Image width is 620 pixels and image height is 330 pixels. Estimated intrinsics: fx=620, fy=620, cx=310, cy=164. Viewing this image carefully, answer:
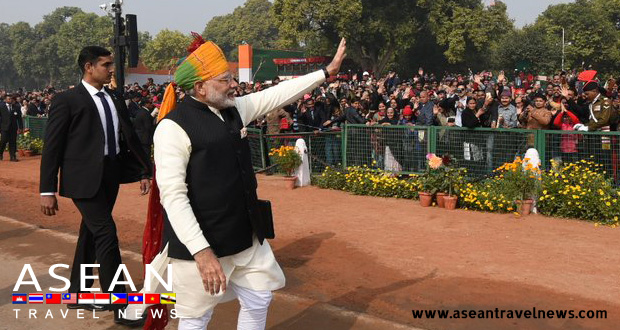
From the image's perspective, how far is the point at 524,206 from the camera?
8.88 meters

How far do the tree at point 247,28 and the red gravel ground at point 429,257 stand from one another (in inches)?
3837

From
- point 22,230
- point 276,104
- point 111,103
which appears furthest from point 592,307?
point 22,230

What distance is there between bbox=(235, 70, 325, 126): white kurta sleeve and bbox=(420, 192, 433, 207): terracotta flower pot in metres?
6.46

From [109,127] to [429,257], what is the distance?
3.67 meters

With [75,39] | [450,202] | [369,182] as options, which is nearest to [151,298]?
[450,202]

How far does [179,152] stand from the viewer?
3.07 metres

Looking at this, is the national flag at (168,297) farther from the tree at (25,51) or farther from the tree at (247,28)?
the tree at (25,51)

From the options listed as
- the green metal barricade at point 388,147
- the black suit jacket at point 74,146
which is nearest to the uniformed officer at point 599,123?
the green metal barricade at point 388,147

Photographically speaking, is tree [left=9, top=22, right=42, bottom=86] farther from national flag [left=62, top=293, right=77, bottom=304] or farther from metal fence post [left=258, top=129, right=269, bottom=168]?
national flag [left=62, top=293, right=77, bottom=304]

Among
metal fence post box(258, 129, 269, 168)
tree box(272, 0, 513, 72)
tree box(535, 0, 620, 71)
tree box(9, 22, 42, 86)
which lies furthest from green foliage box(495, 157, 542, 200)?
tree box(9, 22, 42, 86)

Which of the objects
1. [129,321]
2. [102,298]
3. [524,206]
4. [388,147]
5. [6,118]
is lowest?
[129,321]

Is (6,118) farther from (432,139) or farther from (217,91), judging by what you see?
(217,91)

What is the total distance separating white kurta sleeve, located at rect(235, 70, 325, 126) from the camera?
3.51 meters

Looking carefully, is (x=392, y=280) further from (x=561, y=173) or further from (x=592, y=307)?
(x=561, y=173)
